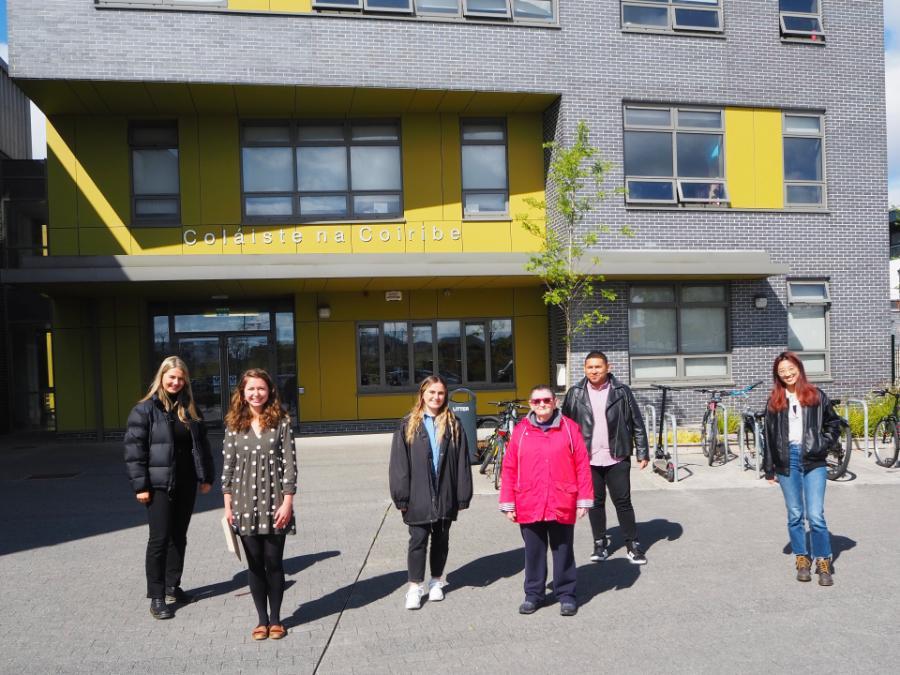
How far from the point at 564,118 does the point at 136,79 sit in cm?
763

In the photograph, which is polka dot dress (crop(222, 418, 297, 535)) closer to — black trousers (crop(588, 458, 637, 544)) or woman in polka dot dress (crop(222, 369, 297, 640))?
woman in polka dot dress (crop(222, 369, 297, 640))

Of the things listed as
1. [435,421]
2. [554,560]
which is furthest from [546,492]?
[435,421]

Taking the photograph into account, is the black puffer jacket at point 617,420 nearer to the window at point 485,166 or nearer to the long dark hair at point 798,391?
the long dark hair at point 798,391

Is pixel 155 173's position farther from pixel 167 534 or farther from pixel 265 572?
pixel 265 572

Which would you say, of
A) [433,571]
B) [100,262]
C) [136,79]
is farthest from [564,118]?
[433,571]

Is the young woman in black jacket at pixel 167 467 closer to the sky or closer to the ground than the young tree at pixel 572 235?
closer to the ground

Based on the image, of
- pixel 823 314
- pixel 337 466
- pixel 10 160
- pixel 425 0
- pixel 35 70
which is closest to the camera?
pixel 337 466

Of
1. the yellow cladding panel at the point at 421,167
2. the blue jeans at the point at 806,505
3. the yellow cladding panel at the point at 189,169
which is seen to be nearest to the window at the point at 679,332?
the yellow cladding panel at the point at 421,167

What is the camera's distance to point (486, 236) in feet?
51.6

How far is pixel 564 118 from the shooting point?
14.9 metres

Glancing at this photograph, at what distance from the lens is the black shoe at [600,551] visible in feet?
22.3

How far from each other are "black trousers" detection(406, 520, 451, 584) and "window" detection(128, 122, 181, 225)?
11.3 meters

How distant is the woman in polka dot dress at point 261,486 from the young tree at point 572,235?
823cm

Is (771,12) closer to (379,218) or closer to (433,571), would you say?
(379,218)
